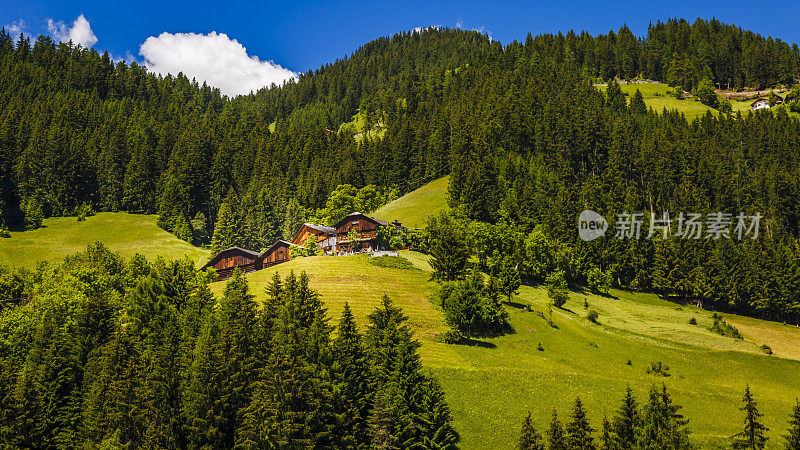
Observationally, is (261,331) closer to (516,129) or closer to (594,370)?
(594,370)

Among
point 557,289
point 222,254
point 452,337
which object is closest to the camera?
point 452,337

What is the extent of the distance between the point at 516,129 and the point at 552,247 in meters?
53.8

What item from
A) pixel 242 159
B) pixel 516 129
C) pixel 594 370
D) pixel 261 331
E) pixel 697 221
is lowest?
pixel 594 370

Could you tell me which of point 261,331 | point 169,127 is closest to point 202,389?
point 261,331

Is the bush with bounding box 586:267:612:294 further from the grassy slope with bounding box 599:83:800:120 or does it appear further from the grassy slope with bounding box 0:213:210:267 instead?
the grassy slope with bounding box 599:83:800:120

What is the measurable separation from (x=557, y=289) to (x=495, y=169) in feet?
160

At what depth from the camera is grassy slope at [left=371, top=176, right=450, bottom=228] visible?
113562 millimetres

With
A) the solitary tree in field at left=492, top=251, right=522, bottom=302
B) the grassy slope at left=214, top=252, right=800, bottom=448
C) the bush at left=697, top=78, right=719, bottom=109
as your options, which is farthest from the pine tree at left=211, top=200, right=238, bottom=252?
the bush at left=697, top=78, right=719, bottom=109

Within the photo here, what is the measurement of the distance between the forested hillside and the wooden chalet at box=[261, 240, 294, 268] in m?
25.5

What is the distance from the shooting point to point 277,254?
98125 mm

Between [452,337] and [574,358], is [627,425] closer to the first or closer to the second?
[574,358]

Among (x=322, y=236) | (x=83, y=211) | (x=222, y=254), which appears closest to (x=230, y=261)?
(x=222, y=254)

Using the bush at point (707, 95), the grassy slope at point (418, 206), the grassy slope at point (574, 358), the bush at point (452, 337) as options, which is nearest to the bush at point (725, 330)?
the grassy slope at point (574, 358)

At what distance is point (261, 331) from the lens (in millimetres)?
40188
